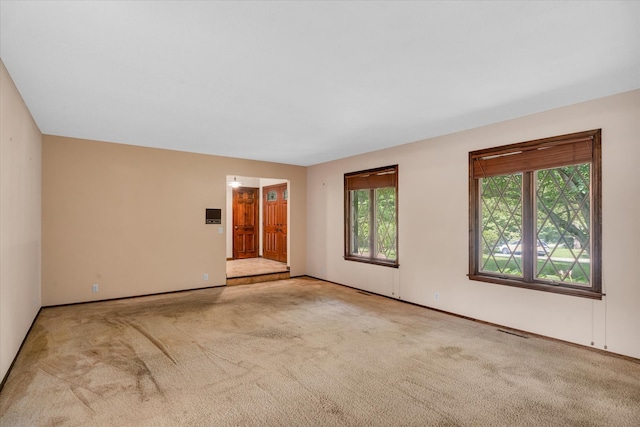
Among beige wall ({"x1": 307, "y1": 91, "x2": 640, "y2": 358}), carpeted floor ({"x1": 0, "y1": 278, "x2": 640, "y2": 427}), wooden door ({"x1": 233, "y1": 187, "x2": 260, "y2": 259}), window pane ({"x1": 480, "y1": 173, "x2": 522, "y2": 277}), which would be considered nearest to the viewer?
carpeted floor ({"x1": 0, "y1": 278, "x2": 640, "y2": 427})

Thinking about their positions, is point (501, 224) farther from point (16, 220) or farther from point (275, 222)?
point (275, 222)

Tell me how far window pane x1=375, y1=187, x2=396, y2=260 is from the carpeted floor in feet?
5.06

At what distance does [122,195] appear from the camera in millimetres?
Result: 5391

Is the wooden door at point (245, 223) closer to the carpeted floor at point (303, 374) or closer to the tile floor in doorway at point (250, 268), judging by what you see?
the tile floor in doorway at point (250, 268)

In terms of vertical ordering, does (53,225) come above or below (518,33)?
below

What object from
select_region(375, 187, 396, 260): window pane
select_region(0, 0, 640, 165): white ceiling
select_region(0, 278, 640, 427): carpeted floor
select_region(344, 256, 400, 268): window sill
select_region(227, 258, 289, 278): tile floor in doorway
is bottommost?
select_region(0, 278, 640, 427): carpeted floor

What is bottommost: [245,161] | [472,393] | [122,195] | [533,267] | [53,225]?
[472,393]

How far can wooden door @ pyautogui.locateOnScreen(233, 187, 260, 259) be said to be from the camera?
9688 millimetres

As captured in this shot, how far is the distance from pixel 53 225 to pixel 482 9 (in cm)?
591

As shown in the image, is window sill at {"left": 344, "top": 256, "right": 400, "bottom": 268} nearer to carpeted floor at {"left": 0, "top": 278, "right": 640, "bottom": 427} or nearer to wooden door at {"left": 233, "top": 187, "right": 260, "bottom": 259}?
carpeted floor at {"left": 0, "top": 278, "right": 640, "bottom": 427}

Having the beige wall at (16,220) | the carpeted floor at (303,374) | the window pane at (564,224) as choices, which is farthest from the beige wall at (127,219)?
the window pane at (564,224)

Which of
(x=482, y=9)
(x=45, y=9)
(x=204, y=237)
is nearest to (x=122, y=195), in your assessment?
(x=204, y=237)

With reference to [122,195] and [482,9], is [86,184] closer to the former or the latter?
[122,195]

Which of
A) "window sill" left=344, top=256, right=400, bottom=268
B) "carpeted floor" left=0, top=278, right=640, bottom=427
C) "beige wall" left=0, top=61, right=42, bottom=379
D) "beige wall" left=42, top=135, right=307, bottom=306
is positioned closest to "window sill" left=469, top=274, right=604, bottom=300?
"carpeted floor" left=0, top=278, right=640, bottom=427
